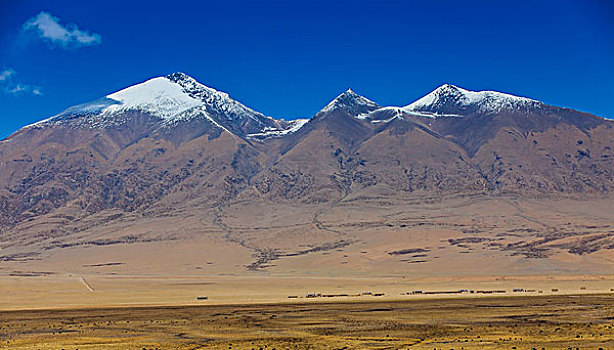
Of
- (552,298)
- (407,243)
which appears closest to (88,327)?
(552,298)

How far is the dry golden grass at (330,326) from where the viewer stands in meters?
44.3

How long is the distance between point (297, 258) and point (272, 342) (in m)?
132

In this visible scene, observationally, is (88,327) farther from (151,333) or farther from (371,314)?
(371,314)

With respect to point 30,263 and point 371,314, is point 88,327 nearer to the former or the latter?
point 371,314

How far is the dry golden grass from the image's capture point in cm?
4428

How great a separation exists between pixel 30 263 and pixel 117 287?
82893 mm

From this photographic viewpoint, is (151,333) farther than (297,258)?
No

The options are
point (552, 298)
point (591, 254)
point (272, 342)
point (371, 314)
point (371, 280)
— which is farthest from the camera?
point (591, 254)

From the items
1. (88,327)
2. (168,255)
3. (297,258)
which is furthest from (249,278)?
(88,327)

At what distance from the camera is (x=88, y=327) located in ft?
183

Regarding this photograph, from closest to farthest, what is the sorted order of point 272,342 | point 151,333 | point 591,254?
point 272,342, point 151,333, point 591,254

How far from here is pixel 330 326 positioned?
54094 millimetres

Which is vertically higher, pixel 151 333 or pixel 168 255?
pixel 168 255

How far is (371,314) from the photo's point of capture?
63312 mm
